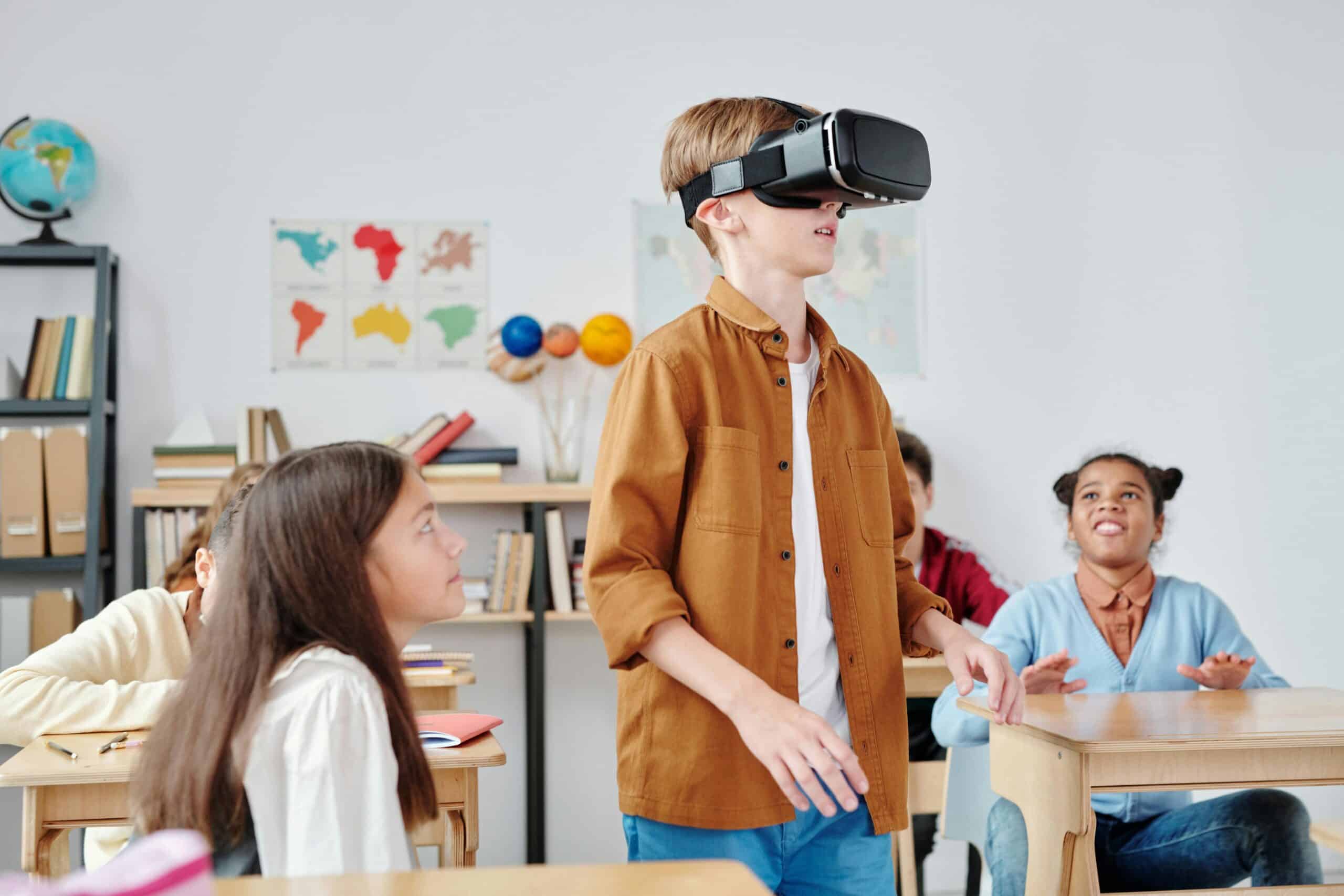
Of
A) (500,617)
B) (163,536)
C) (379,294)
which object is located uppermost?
(379,294)

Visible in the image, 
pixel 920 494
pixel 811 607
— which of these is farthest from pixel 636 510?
pixel 920 494

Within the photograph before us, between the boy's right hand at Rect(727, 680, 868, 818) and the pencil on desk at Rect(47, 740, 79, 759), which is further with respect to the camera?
the pencil on desk at Rect(47, 740, 79, 759)

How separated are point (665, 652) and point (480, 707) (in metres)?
2.73

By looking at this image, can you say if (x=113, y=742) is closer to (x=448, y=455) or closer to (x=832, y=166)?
(x=832, y=166)

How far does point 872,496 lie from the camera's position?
1396 millimetres

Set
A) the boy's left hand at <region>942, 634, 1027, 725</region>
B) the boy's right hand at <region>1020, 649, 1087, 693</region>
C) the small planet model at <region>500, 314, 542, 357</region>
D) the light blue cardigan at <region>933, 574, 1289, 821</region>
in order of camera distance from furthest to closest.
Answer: the small planet model at <region>500, 314, 542, 357</region>
the light blue cardigan at <region>933, 574, 1289, 821</region>
the boy's right hand at <region>1020, 649, 1087, 693</region>
the boy's left hand at <region>942, 634, 1027, 725</region>

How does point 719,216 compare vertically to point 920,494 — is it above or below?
above

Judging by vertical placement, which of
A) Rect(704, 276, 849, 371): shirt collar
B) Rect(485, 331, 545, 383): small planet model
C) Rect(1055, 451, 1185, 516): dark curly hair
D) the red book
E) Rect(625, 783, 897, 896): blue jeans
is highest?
Rect(485, 331, 545, 383): small planet model

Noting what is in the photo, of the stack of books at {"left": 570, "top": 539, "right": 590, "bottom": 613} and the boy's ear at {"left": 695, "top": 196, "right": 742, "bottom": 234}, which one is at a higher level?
the boy's ear at {"left": 695, "top": 196, "right": 742, "bottom": 234}

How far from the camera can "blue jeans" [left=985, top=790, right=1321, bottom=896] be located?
215 centimetres

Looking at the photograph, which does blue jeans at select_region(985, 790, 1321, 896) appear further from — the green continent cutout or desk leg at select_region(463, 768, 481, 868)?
the green continent cutout

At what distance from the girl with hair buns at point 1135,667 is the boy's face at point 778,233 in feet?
3.32

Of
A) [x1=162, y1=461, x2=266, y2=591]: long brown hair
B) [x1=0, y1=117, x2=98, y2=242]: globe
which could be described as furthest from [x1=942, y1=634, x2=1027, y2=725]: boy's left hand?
[x1=0, y1=117, x2=98, y2=242]: globe

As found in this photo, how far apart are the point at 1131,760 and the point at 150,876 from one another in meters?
1.55
